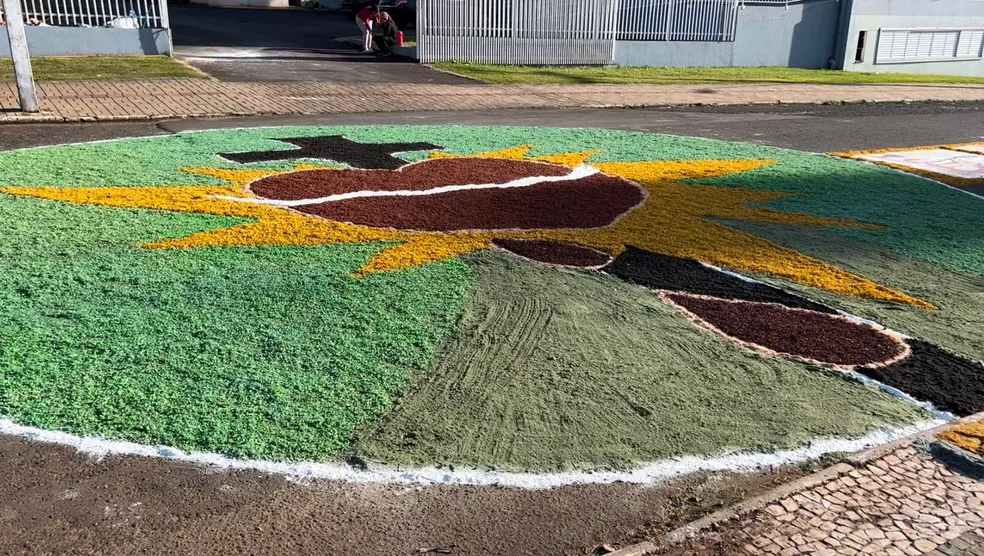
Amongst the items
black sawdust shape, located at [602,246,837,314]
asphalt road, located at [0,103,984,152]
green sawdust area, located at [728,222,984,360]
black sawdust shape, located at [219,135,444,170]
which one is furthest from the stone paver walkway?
asphalt road, located at [0,103,984,152]

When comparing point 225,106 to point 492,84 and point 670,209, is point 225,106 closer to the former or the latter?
point 492,84

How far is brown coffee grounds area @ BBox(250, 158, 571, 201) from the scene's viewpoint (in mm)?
7453

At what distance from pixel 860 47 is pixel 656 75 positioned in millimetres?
9740

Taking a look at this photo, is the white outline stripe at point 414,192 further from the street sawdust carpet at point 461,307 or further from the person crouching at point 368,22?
the person crouching at point 368,22

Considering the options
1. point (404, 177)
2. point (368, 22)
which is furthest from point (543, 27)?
point (404, 177)

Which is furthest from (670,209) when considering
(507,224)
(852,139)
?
(852,139)

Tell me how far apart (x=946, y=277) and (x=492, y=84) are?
12.3m

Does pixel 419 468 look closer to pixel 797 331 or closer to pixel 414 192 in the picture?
pixel 797 331

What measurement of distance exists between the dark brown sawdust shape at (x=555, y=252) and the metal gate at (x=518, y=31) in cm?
1424

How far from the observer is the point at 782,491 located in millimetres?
3215

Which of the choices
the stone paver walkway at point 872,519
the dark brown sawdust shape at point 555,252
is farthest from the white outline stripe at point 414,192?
the stone paver walkway at point 872,519

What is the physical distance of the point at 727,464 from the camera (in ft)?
11.2

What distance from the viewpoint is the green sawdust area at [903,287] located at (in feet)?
15.7

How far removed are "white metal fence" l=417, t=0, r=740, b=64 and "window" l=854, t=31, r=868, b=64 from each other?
6443 mm
